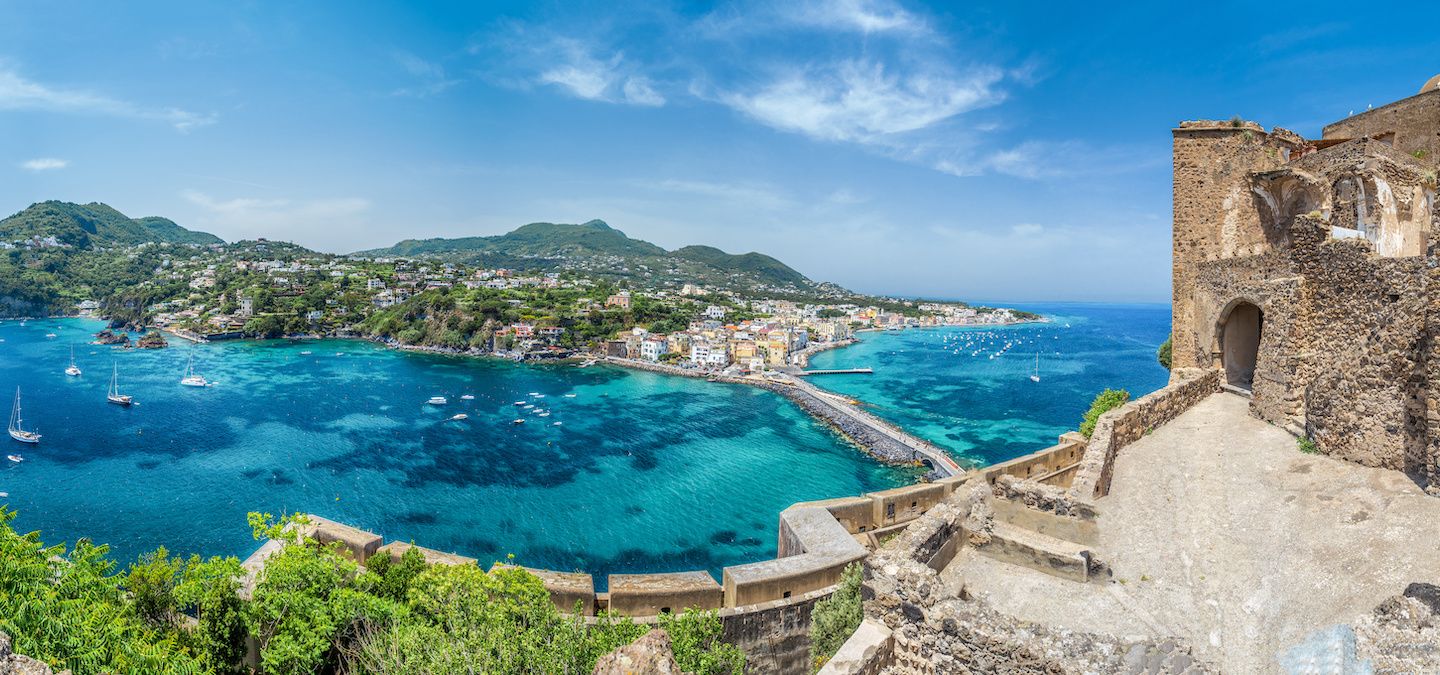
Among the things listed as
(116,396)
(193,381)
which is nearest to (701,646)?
(116,396)

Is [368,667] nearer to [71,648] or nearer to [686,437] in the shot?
[71,648]

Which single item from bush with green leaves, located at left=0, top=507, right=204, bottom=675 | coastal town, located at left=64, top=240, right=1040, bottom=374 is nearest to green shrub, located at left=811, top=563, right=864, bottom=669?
bush with green leaves, located at left=0, top=507, right=204, bottom=675

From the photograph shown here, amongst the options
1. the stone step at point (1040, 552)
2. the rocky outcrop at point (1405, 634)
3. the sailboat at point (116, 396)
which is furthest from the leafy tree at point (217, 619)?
the sailboat at point (116, 396)

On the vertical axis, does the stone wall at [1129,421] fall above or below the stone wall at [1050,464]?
above

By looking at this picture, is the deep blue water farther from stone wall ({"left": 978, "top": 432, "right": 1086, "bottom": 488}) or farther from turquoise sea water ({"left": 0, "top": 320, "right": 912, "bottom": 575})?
stone wall ({"left": 978, "top": 432, "right": 1086, "bottom": 488})

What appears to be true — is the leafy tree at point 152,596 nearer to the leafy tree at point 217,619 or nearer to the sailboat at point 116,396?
the leafy tree at point 217,619

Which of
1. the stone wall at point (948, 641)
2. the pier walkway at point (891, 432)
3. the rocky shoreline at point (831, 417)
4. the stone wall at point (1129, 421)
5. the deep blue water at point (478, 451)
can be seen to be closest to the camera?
the stone wall at point (948, 641)

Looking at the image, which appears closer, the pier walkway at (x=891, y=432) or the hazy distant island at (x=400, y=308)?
the pier walkway at (x=891, y=432)

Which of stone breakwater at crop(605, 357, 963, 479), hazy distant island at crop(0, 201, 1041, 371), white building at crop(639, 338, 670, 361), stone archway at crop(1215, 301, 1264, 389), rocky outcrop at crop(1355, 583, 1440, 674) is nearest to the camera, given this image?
rocky outcrop at crop(1355, 583, 1440, 674)
